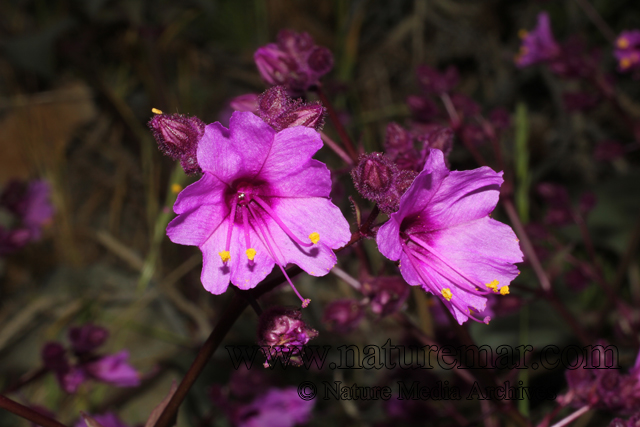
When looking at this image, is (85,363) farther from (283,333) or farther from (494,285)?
(494,285)

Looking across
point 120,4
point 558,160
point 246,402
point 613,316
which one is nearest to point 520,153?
point 558,160

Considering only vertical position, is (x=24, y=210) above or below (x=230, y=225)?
below

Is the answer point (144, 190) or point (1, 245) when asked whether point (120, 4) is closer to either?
point (144, 190)

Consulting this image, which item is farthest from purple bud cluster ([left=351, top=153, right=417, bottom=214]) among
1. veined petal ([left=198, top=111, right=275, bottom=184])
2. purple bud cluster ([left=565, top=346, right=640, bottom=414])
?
purple bud cluster ([left=565, top=346, right=640, bottom=414])

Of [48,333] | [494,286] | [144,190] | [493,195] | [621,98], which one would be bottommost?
[48,333]

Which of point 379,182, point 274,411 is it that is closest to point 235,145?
point 379,182

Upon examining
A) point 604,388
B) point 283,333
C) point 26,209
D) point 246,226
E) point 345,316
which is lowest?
point 26,209

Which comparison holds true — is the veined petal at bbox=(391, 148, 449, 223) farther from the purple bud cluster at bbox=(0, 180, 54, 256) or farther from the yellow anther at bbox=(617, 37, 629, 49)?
the purple bud cluster at bbox=(0, 180, 54, 256)
